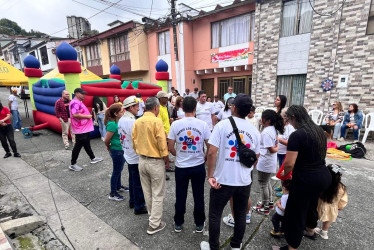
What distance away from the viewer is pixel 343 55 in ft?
24.8

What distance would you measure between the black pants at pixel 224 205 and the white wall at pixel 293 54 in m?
8.67

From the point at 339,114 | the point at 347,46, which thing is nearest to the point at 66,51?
the point at 339,114

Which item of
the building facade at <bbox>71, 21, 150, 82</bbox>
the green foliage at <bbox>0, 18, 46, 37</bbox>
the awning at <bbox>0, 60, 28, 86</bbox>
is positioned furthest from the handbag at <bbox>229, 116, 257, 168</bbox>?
the green foliage at <bbox>0, 18, 46, 37</bbox>

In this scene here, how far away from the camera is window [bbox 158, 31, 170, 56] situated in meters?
14.0

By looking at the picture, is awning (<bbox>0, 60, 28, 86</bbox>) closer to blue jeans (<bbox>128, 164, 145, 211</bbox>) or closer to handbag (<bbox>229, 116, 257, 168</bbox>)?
blue jeans (<bbox>128, 164, 145, 211</bbox>)

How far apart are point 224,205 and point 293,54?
29.8ft

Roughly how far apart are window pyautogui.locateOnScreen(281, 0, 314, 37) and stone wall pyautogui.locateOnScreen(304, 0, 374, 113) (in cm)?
33

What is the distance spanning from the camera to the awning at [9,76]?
8617mm

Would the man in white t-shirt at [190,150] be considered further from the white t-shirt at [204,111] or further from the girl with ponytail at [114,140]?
the white t-shirt at [204,111]

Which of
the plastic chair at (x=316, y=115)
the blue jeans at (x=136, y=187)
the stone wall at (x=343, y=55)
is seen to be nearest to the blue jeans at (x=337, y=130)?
the plastic chair at (x=316, y=115)

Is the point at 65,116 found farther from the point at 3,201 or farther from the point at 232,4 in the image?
the point at 232,4

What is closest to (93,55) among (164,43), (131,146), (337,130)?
(164,43)

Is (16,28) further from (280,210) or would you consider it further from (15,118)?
(280,210)

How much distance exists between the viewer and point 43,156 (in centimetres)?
545
